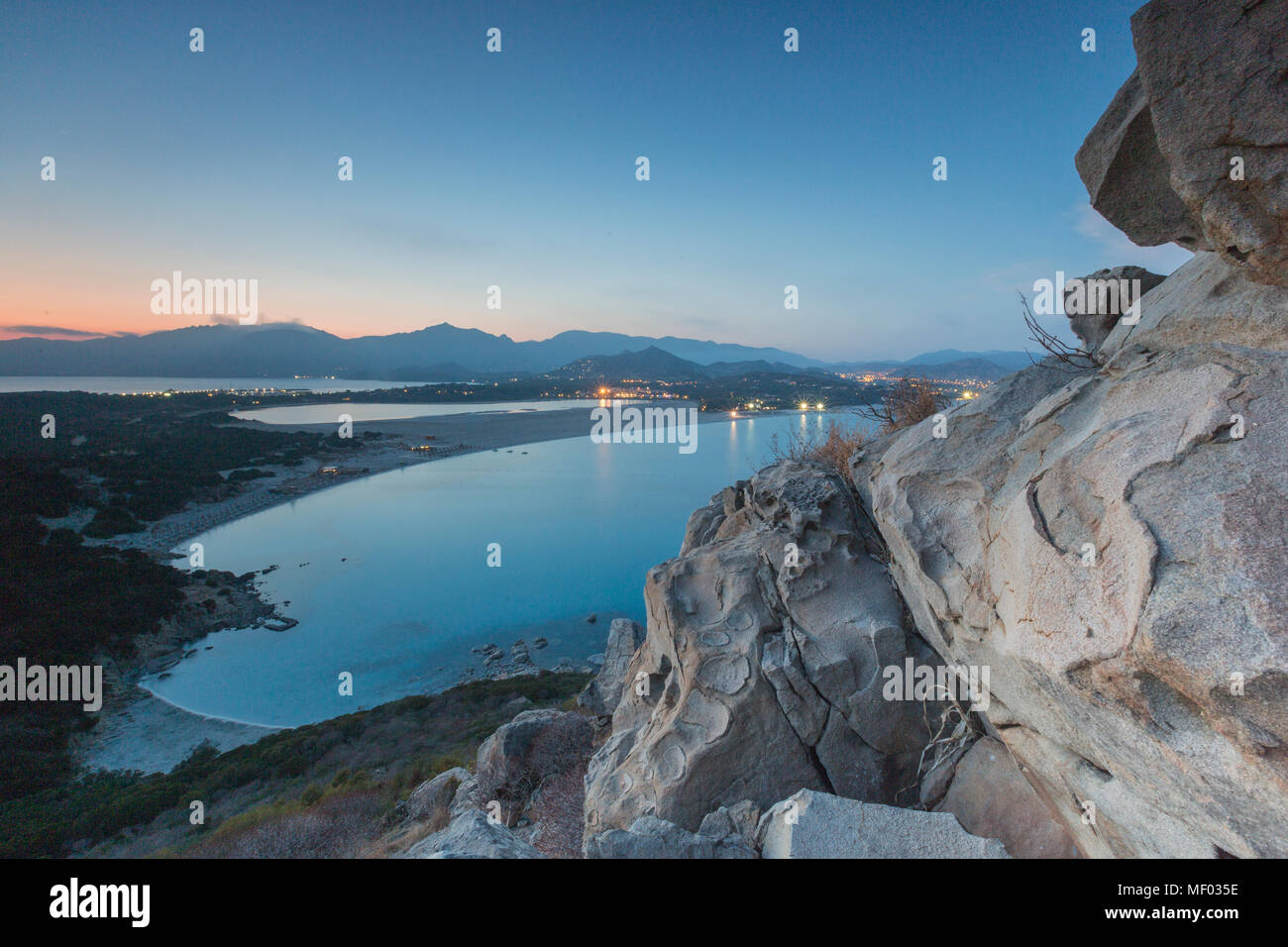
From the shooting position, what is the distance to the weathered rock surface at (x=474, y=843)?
3.23 meters

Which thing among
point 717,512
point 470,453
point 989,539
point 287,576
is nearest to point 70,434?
point 470,453

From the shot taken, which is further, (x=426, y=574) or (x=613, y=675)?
(x=426, y=574)

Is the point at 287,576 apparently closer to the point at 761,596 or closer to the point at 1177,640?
the point at 761,596

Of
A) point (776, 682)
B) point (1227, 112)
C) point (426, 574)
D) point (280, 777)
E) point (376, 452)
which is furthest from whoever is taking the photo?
point (376, 452)

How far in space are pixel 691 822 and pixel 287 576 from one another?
101 feet

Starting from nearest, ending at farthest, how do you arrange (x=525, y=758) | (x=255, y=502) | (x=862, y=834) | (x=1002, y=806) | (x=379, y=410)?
(x=862, y=834)
(x=1002, y=806)
(x=525, y=758)
(x=255, y=502)
(x=379, y=410)

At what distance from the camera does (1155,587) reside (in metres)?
2.55

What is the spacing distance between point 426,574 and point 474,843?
28.9m

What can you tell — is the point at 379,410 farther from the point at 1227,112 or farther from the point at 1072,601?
the point at 1227,112

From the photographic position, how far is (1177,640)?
7.87 ft

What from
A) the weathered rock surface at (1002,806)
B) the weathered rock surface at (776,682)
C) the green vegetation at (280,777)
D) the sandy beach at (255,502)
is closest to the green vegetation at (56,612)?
the sandy beach at (255,502)

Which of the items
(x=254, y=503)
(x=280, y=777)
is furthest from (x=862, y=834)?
(x=254, y=503)

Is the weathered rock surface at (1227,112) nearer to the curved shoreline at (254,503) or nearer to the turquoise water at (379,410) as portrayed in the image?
the curved shoreline at (254,503)

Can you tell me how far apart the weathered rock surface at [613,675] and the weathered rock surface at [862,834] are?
5880 mm
